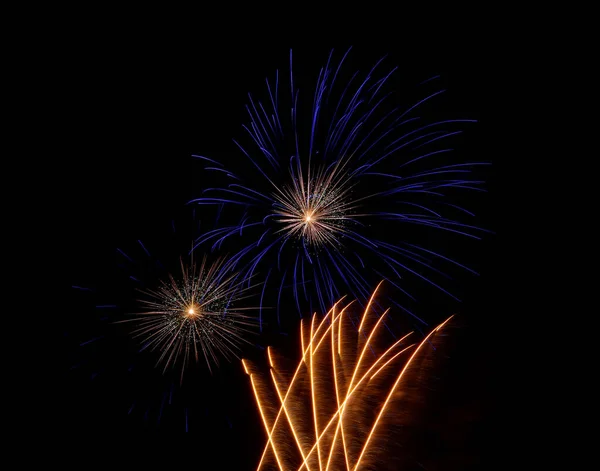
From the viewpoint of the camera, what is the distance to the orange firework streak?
625cm

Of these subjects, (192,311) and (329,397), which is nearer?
(329,397)

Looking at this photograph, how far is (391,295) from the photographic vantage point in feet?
23.7

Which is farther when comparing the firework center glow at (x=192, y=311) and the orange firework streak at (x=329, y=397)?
the firework center glow at (x=192, y=311)

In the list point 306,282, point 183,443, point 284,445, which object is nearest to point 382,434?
point 284,445

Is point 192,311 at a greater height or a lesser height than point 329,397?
greater

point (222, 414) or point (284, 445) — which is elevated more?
point (222, 414)

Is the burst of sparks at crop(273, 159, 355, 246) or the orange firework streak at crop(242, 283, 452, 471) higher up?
the burst of sparks at crop(273, 159, 355, 246)

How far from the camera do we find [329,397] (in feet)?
22.0

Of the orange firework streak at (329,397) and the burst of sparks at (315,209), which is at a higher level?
the burst of sparks at (315,209)

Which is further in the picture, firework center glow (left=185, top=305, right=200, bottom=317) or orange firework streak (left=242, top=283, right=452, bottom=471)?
firework center glow (left=185, top=305, right=200, bottom=317)

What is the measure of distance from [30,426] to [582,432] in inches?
424

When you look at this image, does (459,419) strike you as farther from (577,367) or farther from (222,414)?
(222,414)

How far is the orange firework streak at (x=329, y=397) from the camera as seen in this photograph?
20.5 ft

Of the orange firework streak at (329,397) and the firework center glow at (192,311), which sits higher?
the firework center glow at (192,311)
